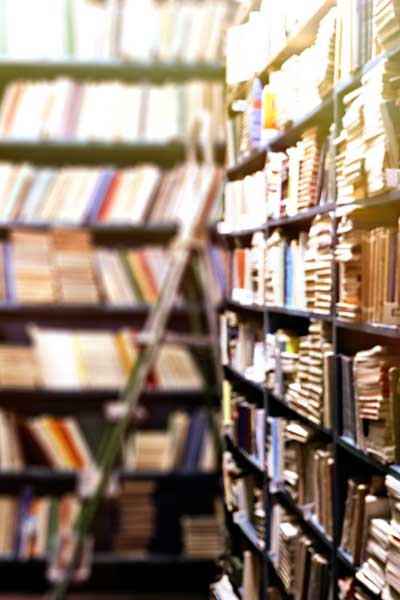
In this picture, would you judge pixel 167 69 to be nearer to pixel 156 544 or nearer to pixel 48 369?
pixel 48 369

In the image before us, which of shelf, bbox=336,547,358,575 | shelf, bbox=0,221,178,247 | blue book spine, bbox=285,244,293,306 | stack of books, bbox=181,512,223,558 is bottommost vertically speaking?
stack of books, bbox=181,512,223,558

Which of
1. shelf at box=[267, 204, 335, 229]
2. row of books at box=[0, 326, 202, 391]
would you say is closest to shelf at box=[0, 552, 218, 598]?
row of books at box=[0, 326, 202, 391]

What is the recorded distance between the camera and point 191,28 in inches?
161

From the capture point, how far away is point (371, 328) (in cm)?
159

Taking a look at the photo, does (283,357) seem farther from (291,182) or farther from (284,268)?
(291,182)

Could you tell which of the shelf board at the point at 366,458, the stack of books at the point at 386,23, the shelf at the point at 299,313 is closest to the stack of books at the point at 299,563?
the shelf board at the point at 366,458

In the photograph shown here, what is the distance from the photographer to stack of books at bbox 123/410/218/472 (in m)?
4.13

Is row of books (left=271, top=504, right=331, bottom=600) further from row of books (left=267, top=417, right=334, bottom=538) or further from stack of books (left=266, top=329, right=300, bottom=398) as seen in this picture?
stack of books (left=266, top=329, right=300, bottom=398)

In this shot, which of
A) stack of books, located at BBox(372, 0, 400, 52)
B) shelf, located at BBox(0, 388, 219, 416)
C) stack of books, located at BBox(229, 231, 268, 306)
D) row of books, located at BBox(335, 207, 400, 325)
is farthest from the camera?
shelf, located at BBox(0, 388, 219, 416)

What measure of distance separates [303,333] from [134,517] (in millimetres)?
2493

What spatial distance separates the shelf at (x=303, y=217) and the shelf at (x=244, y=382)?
1.05 ft

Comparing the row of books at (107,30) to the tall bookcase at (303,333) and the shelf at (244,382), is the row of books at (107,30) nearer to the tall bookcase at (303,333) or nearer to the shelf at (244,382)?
the tall bookcase at (303,333)

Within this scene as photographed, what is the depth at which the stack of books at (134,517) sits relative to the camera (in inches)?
163

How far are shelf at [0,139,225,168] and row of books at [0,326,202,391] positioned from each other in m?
0.79
